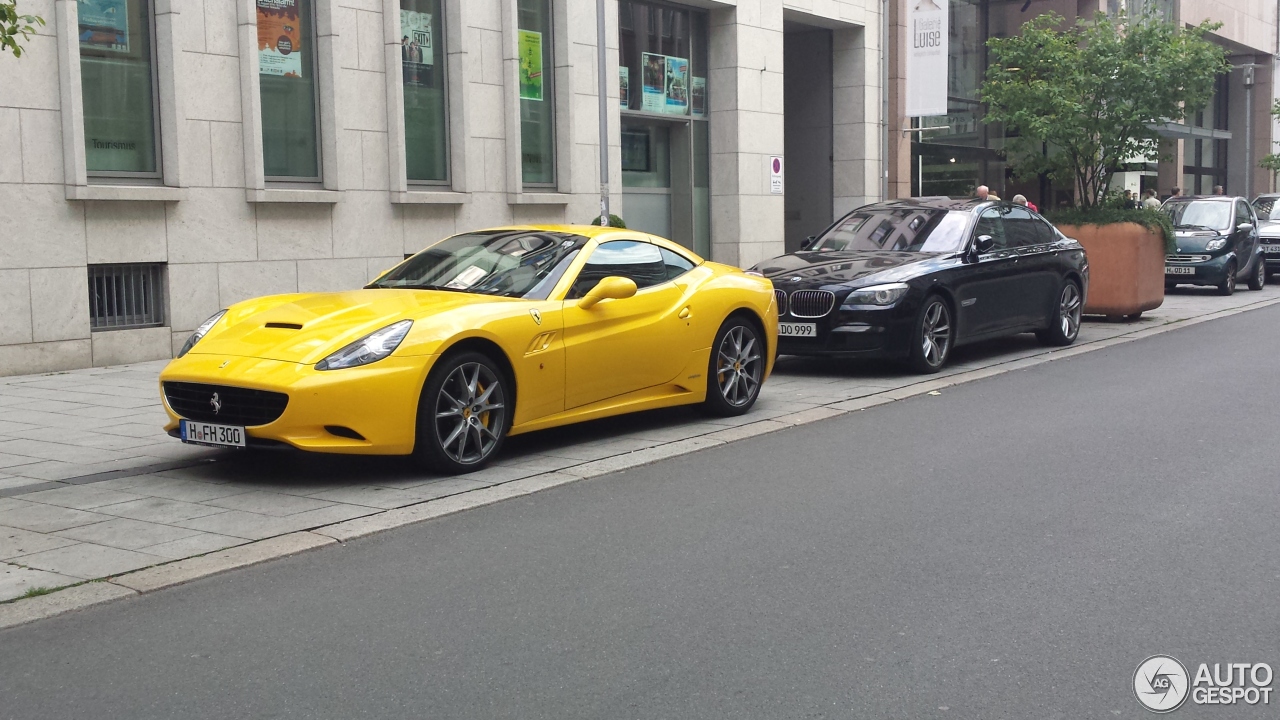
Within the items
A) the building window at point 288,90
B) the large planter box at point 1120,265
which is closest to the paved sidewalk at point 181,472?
the building window at point 288,90

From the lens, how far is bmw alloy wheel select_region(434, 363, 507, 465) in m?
7.40

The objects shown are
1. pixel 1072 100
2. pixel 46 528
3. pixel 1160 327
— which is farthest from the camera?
pixel 1072 100

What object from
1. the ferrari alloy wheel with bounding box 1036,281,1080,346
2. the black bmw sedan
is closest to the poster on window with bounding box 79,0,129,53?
the black bmw sedan

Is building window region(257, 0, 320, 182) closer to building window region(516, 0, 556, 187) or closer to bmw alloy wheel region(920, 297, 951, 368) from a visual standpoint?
building window region(516, 0, 556, 187)

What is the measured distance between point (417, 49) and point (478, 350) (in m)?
9.51

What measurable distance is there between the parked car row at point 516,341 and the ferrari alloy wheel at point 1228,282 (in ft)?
40.6

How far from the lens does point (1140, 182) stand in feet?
134

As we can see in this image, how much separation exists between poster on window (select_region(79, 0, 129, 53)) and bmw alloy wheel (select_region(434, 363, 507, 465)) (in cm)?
746

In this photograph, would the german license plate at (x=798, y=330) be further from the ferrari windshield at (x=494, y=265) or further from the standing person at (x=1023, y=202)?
the standing person at (x=1023, y=202)

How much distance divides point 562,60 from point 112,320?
7.29m

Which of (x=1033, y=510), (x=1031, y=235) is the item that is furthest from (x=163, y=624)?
(x=1031, y=235)

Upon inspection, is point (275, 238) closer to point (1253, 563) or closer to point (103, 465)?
point (103, 465)

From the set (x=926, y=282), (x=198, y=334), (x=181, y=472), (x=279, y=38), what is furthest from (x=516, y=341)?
(x=279, y=38)

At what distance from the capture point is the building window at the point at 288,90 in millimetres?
14422
